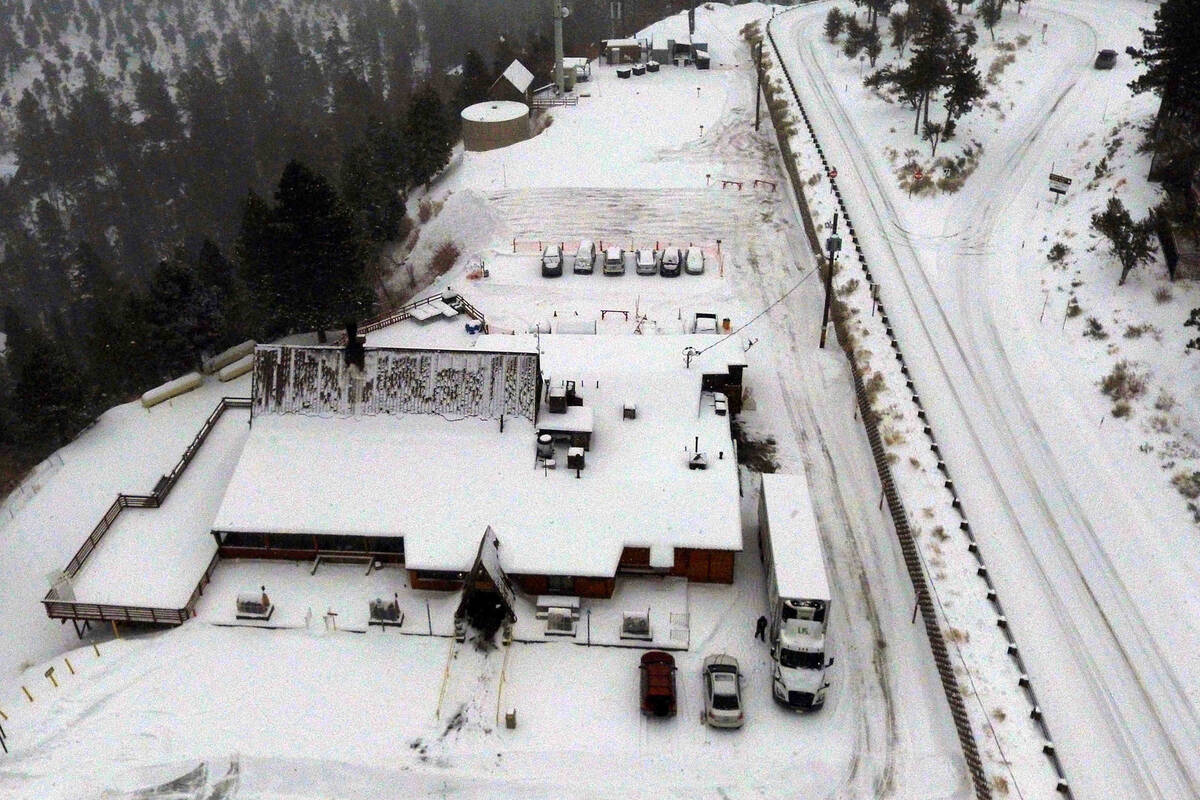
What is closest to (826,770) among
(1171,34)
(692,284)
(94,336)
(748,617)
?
(748,617)

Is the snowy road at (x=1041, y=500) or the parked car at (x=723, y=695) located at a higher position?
the snowy road at (x=1041, y=500)

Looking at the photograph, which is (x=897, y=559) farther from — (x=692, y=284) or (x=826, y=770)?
(x=692, y=284)

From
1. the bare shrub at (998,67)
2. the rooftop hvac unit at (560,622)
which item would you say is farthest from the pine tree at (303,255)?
the bare shrub at (998,67)

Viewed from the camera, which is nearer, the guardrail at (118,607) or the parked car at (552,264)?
the guardrail at (118,607)

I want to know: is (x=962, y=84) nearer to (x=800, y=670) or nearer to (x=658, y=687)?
(x=800, y=670)

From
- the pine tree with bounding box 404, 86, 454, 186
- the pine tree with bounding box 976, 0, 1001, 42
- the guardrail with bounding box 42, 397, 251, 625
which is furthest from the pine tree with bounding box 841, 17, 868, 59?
the guardrail with bounding box 42, 397, 251, 625

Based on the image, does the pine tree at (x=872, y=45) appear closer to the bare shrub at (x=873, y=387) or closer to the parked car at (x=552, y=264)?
the parked car at (x=552, y=264)
